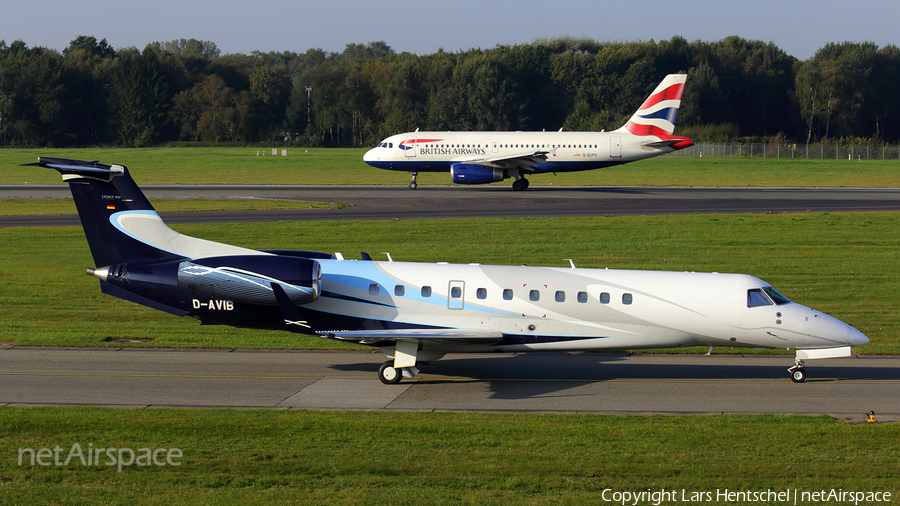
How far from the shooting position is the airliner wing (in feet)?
191

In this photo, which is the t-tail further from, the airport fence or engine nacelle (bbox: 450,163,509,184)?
the airport fence

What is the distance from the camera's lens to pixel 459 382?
1811cm

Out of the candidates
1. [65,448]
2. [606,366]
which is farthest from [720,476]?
[65,448]

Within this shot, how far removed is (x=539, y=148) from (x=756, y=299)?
Answer: 43.4 meters

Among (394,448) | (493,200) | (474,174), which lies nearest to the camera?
(394,448)

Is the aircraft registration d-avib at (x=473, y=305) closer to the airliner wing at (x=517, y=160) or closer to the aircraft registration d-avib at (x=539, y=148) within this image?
the airliner wing at (x=517, y=160)

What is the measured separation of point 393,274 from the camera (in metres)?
18.0

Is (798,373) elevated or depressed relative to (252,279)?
depressed

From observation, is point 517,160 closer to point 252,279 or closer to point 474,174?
point 474,174

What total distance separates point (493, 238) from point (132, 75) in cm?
13349

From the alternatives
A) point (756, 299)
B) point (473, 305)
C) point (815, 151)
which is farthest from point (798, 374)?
point (815, 151)

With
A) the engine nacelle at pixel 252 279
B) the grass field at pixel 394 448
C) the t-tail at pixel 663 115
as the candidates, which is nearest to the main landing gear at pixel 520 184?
the t-tail at pixel 663 115

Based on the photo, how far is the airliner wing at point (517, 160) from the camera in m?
58.3

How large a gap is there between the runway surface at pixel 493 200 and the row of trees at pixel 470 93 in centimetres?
7402
